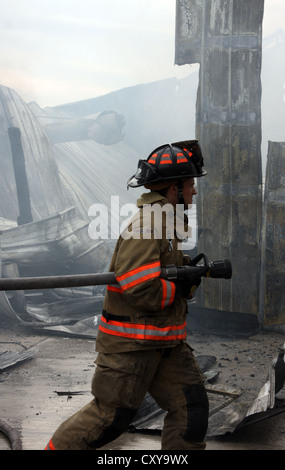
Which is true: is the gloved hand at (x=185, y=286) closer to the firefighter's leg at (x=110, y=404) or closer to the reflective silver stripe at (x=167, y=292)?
the reflective silver stripe at (x=167, y=292)

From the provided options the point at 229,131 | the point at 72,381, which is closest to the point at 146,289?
the point at 72,381

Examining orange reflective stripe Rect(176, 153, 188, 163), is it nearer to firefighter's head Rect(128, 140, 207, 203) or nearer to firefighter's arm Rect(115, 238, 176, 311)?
firefighter's head Rect(128, 140, 207, 203)

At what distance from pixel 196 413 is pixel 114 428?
415mm

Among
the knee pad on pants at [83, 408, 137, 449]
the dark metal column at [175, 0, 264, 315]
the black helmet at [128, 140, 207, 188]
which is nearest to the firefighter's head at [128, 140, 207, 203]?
the black helmet at [128, 140, 207, 188]

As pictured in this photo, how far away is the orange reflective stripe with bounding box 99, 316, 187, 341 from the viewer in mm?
2596

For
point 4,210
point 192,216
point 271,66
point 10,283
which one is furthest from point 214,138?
point 271,66

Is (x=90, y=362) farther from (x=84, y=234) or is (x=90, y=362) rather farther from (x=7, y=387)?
(x=84, y=234)

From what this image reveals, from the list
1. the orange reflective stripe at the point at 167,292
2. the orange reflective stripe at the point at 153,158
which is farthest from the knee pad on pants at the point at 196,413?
the orange reflective stripe at the point at 153,158

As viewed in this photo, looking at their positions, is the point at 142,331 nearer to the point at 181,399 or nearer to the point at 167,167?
the point at 181,399

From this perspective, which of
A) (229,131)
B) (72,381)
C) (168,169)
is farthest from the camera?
(229,131)

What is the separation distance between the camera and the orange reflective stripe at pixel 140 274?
2490 mm

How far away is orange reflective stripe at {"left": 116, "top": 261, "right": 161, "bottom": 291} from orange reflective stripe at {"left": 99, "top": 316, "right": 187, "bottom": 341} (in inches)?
8.9

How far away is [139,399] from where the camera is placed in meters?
2.60
